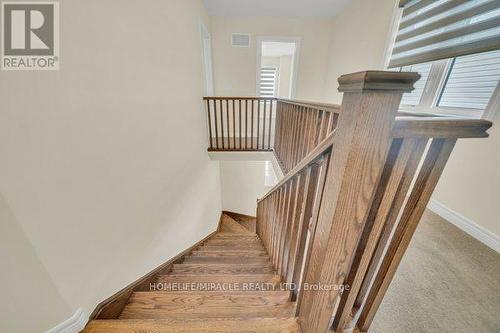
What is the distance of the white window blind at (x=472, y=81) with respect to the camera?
5.32ft

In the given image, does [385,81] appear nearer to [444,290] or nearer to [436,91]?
[444,290]

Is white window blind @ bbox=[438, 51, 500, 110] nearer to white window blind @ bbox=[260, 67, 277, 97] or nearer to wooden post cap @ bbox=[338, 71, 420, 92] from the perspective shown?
wooden post cap @ bbox=[338, 71, 420, 92]

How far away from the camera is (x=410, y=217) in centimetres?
58

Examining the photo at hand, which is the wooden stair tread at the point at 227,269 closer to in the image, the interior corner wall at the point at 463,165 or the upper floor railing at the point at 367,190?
the upper floor railing at the point at 367,190

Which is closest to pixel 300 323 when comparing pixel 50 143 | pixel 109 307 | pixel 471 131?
pixel 471 131

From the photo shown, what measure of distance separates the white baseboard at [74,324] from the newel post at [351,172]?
48.1 inches

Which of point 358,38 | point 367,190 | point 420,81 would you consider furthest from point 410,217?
point 358,38

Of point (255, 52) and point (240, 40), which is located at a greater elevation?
point (240, 40)

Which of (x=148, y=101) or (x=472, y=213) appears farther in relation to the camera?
(x=472, y=213)

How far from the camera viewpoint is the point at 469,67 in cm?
180

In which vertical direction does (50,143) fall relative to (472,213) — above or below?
above

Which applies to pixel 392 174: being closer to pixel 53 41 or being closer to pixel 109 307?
pixel 53 41

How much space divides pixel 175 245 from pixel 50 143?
1.68m

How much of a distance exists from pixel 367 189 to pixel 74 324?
1.54 metres
